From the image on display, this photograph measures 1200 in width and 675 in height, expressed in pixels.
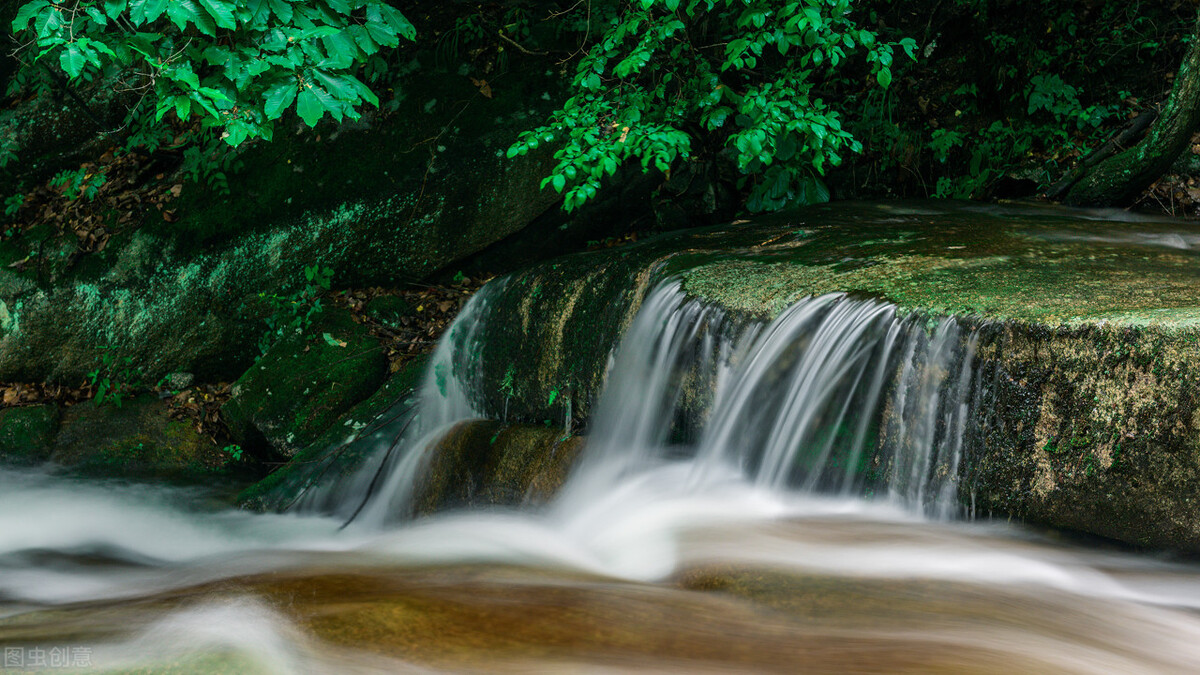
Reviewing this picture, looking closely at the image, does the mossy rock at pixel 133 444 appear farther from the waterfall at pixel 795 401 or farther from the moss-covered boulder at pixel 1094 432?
the moss-covered boulder at pixel 1094 432

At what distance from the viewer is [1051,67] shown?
6973 millimetres

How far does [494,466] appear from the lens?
15.4ft

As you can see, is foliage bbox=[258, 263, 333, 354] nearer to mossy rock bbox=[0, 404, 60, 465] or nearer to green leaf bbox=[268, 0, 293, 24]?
mossy rock bbox=[0, 404, 60, 465]

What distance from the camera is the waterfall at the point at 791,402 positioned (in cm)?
322

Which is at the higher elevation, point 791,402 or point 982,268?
point 982,268

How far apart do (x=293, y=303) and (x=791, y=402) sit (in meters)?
4.92

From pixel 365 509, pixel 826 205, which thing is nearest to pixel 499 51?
pixel 826 205

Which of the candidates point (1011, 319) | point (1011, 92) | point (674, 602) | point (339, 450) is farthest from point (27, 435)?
point (1011, 92)

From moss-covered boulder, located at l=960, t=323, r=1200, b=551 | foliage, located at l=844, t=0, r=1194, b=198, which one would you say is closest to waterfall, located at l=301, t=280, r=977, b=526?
moss-covered boulder, located at l=960, t=323, r=1200, b=551

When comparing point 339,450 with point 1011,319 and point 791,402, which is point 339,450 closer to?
point 791,402

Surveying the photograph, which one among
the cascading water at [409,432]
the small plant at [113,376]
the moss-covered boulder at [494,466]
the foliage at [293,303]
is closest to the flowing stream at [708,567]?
the moss-covered boulder at [494,466]

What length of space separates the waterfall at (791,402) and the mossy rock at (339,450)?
6.66 ft

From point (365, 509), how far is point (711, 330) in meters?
2.64

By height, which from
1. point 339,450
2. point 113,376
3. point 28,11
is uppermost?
point 28,11
